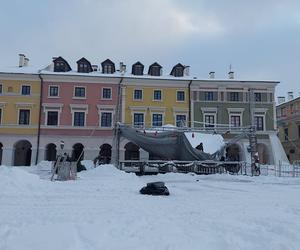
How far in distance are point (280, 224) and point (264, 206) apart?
9.35ft

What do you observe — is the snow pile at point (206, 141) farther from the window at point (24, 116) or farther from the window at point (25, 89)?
the window at point (25, 89)

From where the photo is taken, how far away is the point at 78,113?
39250 mm

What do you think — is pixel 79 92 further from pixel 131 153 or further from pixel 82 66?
pixel 131 153

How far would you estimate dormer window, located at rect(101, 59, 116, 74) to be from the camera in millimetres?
41344

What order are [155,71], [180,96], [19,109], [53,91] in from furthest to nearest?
[155,71], [180,96], [53,91], [19,109]

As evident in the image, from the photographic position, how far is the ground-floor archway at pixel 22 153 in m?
39.5

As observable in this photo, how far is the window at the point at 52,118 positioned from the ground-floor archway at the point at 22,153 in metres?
3.83

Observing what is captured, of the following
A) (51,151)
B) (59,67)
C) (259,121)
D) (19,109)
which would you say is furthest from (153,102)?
(19,109)

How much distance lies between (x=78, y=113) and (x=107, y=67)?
21.3 feet

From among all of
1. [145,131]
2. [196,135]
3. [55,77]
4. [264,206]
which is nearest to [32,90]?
[55,77]

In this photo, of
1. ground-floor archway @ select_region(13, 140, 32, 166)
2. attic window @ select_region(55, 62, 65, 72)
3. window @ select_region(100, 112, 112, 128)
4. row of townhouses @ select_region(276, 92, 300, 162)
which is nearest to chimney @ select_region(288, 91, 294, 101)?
row of townhouses @ select_region(276, 92, 300, 162)

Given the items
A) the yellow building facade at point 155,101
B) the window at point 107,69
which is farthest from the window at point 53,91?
the yellow building facade at point 155,101

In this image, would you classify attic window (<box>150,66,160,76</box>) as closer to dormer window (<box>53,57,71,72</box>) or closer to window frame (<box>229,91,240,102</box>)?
window frame (<box>229,91,240,102</box>)

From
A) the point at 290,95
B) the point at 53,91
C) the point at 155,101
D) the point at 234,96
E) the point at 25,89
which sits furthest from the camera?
the point at 290,95
